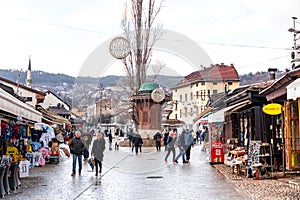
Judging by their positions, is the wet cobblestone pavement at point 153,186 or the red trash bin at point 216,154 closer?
the wet cobblestone pavement at point 153,186

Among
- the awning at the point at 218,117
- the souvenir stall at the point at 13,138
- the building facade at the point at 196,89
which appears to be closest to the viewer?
the souvenir stall at the point at 13,138

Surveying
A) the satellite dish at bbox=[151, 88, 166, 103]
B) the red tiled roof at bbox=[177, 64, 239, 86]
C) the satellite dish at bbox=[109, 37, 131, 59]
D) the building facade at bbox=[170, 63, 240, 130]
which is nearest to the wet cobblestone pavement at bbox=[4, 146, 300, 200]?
the satellite dish at bbox=[109, 37, 131, 59]

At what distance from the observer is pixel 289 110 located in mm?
14281

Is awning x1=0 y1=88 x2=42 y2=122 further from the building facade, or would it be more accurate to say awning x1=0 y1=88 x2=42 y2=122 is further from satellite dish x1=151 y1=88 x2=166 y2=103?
the building facade

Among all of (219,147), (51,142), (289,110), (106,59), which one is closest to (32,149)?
(51,142)

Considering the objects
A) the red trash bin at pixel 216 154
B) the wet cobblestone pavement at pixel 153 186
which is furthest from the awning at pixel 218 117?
the wet cobblestone pavement at pixel 153 186

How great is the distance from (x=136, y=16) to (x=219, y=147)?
23933 millimetres

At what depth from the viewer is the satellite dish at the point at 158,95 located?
41281 mm

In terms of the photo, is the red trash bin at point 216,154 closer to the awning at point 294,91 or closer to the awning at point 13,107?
the awning at point 13,107

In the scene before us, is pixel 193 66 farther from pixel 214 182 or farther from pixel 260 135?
pixel 214 182

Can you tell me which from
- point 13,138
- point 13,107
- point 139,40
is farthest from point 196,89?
point 13,107

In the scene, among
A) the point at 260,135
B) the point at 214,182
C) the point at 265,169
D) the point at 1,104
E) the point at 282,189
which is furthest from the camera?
the point at 260,135

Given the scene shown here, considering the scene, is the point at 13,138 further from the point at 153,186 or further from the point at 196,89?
the point at 196,89

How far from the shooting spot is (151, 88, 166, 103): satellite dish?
4128 cm
